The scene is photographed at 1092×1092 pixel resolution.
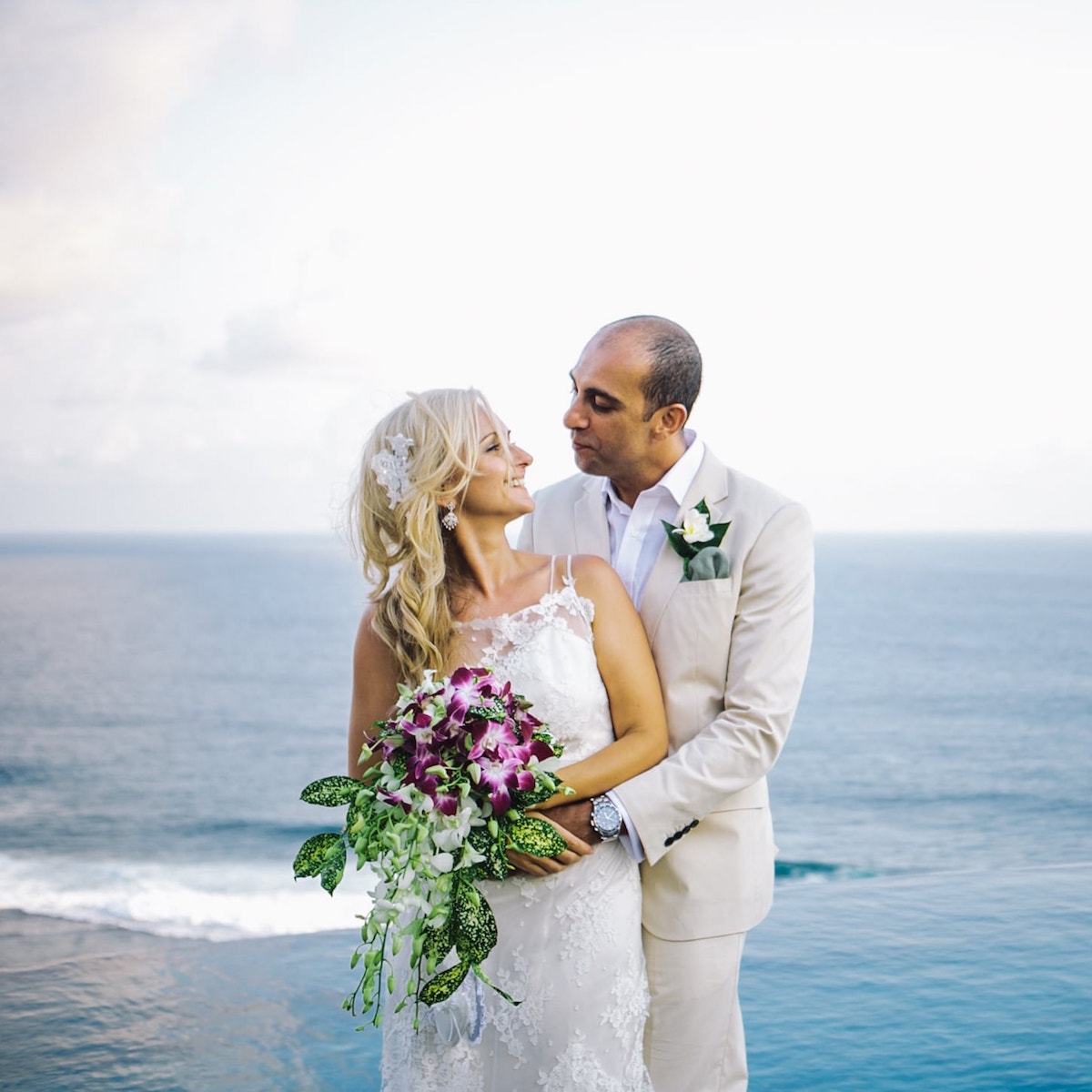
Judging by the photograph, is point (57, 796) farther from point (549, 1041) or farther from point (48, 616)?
point (48, 616)

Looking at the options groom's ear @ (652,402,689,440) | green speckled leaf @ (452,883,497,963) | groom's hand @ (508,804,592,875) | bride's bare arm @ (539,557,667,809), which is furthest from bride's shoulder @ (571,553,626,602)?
green speckled leaf @ (452,883,497,963)

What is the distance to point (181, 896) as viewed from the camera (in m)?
19.9

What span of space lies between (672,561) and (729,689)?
336mm

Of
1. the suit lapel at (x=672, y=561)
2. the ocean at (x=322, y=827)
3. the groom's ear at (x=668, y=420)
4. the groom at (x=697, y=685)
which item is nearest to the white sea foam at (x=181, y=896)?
the ocean at (x=322, y=827)

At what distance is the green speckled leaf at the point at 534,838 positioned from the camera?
7.36 ft

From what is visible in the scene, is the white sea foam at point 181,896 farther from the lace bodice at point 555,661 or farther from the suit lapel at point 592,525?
the lace bodice at point 555,661

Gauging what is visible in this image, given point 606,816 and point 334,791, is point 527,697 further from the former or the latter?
point 334,791

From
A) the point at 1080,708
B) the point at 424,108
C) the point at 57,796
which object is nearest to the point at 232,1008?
the point at 57,796

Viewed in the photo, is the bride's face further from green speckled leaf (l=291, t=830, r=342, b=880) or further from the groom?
green speckled leaf (l=291, t=830, r=342, b=880)

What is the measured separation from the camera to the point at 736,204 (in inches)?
1823

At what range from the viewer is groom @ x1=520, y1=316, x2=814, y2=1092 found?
101 inches

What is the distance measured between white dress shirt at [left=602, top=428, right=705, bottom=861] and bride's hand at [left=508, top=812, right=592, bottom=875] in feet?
2.13

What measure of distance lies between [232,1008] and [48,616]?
199 ft

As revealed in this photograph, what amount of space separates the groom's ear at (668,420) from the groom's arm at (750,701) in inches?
13.2
